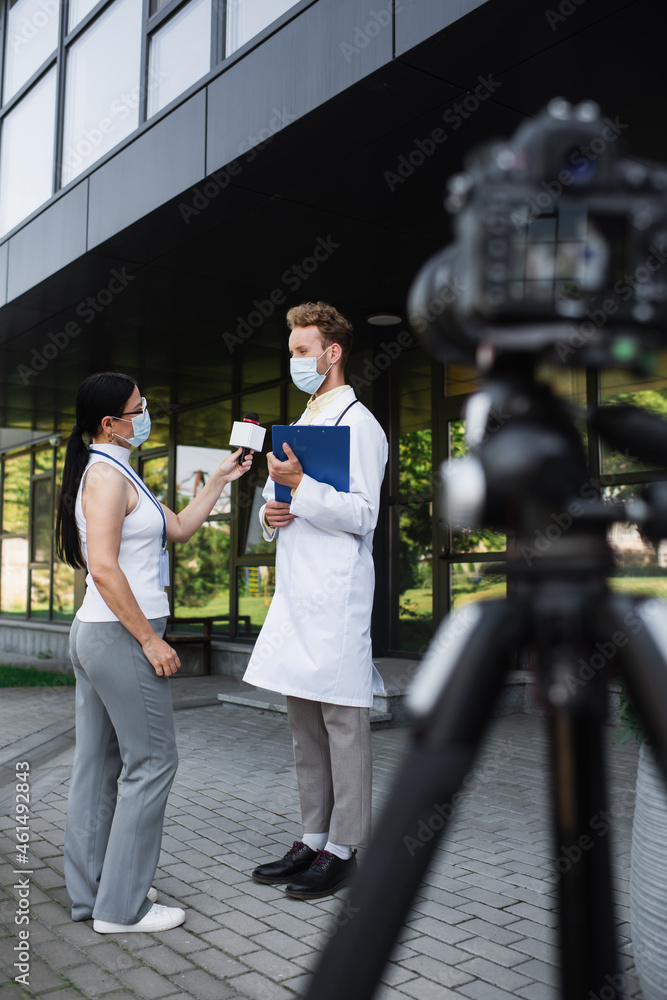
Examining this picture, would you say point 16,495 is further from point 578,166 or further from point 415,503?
point 578,166

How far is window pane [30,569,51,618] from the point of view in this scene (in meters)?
16.2

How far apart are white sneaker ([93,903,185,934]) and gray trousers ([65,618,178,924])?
0.08ft

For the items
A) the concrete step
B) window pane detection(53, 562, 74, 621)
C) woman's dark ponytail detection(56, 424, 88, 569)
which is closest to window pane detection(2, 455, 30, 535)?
window pane detection(53, 562, 74, 621)

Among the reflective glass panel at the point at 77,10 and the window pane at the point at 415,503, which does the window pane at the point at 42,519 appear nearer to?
the window pane at the point at 415,503

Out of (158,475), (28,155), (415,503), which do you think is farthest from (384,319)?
(158,475)

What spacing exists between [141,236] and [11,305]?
2.39 meters

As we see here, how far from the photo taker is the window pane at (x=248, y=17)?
5781 millimetres

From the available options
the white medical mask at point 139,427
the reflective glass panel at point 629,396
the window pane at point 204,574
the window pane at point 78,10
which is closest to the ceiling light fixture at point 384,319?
the reflective glass panel at point 629,396

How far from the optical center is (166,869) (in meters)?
3.68

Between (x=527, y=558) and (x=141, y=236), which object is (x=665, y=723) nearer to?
(x=527, y=558)

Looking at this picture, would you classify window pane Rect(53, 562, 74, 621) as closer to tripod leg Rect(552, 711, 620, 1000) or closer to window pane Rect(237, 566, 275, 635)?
window pane Rect(237, 566, 275, 635)

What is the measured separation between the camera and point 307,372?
339 centimetres

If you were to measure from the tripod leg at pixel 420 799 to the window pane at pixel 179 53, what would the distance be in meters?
6.77

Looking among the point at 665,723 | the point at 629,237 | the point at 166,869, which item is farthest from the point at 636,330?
the point at 166,869
